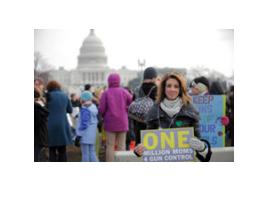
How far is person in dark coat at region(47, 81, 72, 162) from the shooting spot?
32.3 feet

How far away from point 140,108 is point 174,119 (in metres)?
0.56

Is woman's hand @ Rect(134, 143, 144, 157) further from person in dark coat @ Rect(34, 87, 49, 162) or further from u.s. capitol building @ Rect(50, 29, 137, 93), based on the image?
person in dark coat @ Rect(34, 87, 49, 162)

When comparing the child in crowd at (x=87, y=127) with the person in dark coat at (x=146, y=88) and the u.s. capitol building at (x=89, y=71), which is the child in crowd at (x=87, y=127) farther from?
the person in dark coat at (x=146, y=88)

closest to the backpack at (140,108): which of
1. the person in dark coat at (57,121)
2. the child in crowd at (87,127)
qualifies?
the child in crowd at (87,127)

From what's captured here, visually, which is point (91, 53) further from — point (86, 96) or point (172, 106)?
point (172, 106)

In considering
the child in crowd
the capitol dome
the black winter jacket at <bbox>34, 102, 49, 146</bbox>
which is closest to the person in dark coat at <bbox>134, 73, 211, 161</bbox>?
the child in crowd

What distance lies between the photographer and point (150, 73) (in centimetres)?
978

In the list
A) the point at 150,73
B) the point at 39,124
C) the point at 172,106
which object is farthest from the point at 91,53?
the point at 172,106

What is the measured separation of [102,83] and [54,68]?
0.92 metres

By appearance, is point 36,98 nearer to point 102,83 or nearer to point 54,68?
point 54,68

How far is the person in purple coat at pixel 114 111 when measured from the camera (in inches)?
390

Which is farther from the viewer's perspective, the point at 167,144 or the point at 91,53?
the point at 167,144

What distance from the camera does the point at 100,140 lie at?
998 cm

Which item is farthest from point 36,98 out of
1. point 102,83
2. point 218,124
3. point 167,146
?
point 218,124
